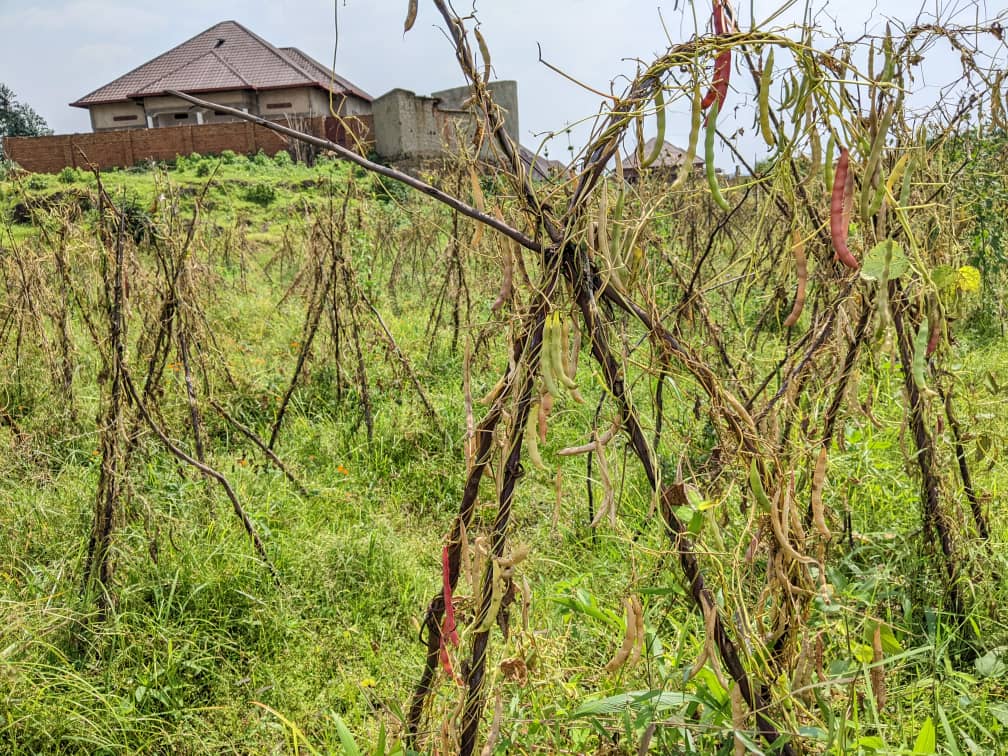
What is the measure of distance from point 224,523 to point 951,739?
2.18 meters

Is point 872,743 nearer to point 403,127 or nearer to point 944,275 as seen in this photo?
point 944,275

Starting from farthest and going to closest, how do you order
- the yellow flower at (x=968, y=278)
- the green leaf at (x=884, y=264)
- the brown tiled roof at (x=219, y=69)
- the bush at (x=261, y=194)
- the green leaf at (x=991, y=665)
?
1. the brown tiled roof at (x=219, y=69)
2. the bush at (x=261, y=194)
3. the green leaf at (x=991, y=665)
4. the yellow flower at (x=968, y=278)
5. the green leaf at (x=884, y=264)

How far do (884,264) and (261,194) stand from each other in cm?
1711

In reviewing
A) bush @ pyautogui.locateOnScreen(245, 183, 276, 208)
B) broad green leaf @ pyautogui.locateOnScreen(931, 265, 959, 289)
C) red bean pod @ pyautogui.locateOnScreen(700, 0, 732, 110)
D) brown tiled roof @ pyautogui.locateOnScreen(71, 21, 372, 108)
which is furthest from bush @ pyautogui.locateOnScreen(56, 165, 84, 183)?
broad green leaf @ pyautogui.locateOnScreen(931, 265, 959, 289)

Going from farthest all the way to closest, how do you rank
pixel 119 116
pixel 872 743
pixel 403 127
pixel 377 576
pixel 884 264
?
pixel 119 116 < pixel 403 127 < pixel 377 576 < pixel 872 743 < pixel 884 264

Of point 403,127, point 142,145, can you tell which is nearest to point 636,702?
point 403,127

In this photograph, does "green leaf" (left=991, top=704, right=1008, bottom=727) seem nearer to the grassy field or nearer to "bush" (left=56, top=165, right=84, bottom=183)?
the grassy field

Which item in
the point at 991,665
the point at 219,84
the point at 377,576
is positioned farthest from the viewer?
the point at 219,84

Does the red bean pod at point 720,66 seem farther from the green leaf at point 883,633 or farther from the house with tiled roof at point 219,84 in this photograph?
the house with tiled roof at point 219,84

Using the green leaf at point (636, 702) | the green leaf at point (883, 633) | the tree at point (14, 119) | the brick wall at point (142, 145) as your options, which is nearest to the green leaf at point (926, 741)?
the green leaf at point (883, 633)

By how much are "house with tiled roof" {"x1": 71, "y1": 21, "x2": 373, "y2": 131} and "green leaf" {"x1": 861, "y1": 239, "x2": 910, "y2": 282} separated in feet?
91.2

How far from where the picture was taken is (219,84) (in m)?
29.3

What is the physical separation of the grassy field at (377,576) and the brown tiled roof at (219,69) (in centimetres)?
2675

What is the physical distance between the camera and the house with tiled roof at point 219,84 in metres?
28.0
